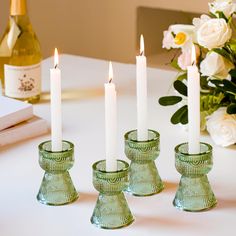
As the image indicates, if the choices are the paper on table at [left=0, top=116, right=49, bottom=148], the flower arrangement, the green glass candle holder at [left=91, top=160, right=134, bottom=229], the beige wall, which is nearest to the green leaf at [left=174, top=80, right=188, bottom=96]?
the flower arrangement

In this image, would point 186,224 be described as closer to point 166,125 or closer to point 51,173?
point 51,173

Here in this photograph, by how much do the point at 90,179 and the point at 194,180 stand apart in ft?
0.72

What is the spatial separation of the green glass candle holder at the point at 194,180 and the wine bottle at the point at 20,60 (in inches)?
24.3

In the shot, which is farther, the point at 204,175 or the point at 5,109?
the point at 5,109

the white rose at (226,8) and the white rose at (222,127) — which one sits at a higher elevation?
the white rose at (226,8)

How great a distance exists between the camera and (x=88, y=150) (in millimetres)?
1462

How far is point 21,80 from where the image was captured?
1.70 m

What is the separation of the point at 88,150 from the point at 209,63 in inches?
11.5

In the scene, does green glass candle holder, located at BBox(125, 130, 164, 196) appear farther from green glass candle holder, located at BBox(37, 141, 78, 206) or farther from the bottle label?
the bottle label

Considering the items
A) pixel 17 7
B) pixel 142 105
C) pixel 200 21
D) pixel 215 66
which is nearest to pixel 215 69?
pixel 215 66

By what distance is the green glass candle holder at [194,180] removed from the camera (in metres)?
1.15

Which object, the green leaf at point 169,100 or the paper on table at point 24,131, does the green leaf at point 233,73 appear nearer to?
the green leaf at point 169,100

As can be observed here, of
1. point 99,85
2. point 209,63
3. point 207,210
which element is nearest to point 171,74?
point 99,85

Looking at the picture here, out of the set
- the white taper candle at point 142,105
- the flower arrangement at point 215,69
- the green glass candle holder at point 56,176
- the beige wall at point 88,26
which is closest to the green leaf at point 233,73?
the flower arrangement at point 215,69
